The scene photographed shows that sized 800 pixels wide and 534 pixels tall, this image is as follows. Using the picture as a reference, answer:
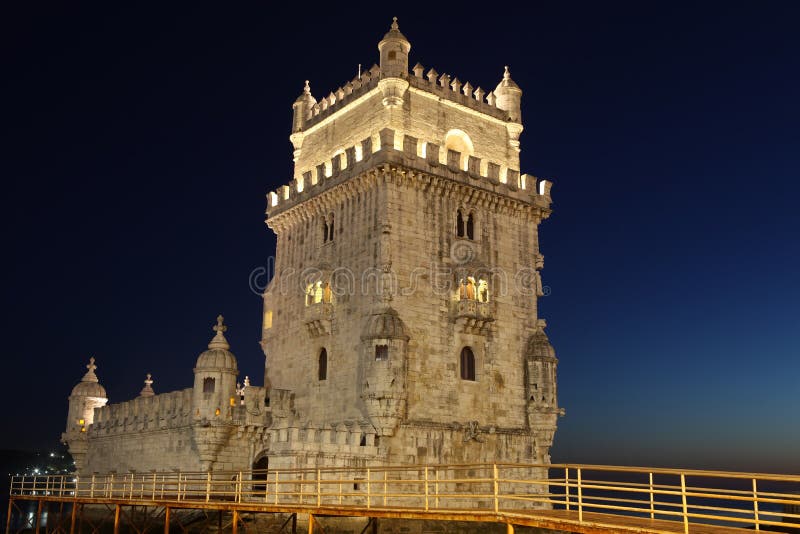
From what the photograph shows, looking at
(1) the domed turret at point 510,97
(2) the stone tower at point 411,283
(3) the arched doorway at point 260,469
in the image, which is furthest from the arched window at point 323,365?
(1) the domed turret at point 510,97

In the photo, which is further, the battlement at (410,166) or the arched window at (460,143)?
the arched window at (460,143)

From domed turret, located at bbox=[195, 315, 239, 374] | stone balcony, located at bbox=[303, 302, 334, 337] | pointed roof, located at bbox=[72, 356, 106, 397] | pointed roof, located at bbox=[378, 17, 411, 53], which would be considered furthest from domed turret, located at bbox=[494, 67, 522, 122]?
pointed roof, located at bbox=[72, 356, 106, 397]

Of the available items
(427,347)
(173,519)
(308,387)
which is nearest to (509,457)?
(427,347)

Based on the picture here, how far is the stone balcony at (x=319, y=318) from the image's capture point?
3841 cm

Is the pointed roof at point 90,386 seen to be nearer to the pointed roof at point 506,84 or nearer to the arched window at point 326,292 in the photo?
the arched window at point 326,292

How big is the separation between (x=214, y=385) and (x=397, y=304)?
9.74m

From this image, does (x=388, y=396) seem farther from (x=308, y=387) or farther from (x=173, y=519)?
(x=173, y=519)

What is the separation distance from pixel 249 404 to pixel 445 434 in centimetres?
954

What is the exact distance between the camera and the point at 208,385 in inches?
1515

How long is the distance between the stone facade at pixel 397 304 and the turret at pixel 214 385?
2.6 inches

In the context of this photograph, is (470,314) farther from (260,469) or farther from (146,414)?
(146,414)

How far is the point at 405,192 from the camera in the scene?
37625 millimetres

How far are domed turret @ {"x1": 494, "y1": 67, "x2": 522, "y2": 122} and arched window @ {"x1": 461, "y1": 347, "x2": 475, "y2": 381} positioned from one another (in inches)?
530

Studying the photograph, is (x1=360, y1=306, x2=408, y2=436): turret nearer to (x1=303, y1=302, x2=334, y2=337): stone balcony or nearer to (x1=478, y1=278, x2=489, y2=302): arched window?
(x1=303, y1=302, x2=334, y2=337): stone balcony
